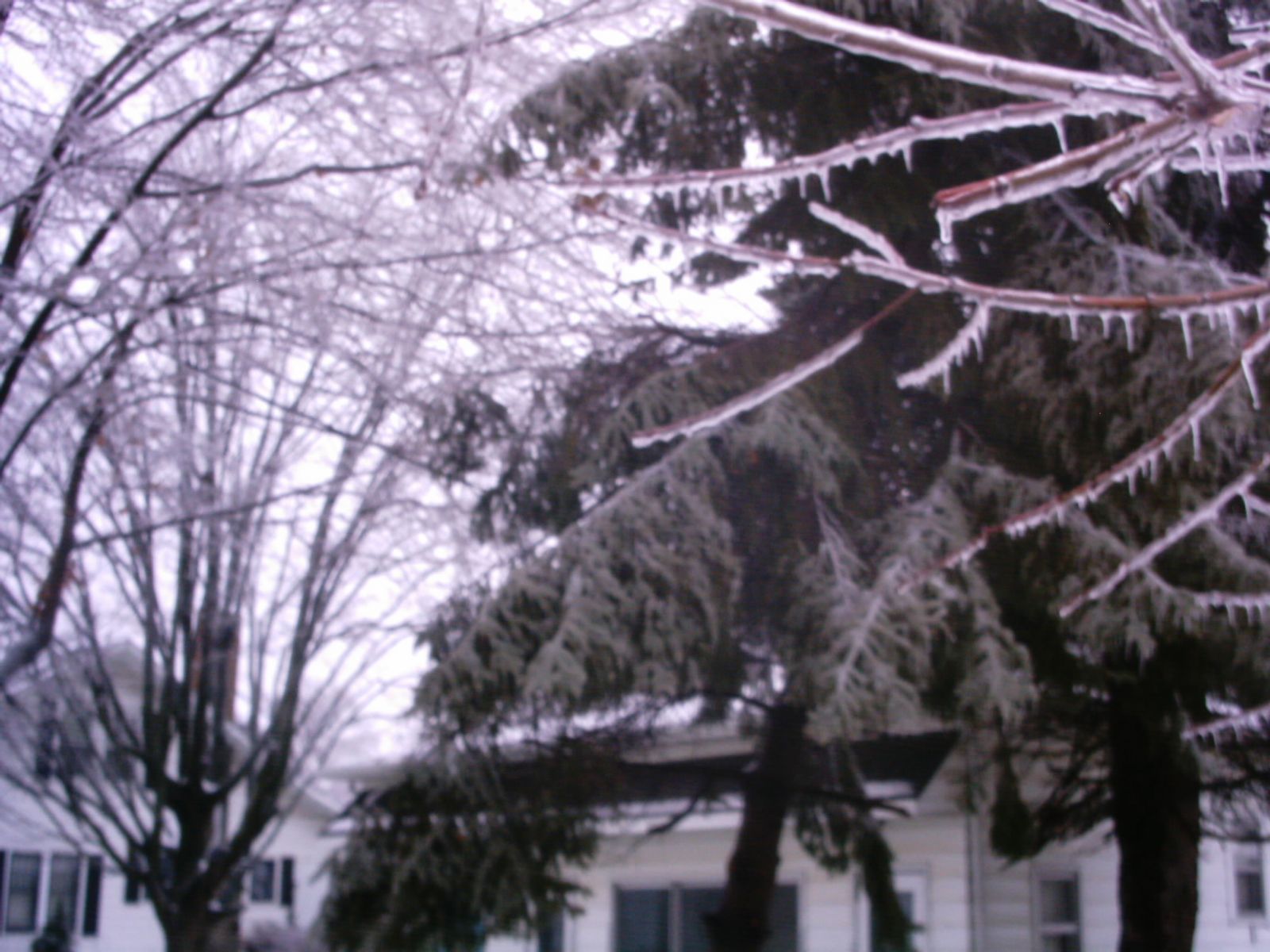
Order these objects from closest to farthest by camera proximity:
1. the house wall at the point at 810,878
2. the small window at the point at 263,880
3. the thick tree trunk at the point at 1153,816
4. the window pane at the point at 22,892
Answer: the window pane at the point at 22,892 < the small window at the point at 263,880 < the house wall at the point at 810,878 < the thick tree trunk at the point at 1153,816

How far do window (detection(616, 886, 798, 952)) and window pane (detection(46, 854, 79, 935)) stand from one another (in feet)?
2.28

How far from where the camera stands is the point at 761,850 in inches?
64.6

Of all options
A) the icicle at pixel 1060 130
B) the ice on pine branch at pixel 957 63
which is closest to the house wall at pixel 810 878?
the icicle at pixel 1060 130

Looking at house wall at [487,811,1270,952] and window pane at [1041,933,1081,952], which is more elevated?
house wall at [487,811,1270,952]

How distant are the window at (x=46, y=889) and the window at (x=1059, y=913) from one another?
128 cm

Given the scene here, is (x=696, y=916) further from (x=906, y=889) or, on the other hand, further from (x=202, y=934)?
(x=202, y=934)

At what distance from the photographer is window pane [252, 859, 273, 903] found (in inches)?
59.1

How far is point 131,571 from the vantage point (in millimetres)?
1593

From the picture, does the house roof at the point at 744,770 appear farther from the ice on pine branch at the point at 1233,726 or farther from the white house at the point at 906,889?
the ice on pine branch at the point at 1233,726

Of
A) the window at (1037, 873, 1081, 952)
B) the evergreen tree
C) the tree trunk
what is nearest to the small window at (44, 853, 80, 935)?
the tree trunk

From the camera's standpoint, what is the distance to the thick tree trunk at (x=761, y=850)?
5.34 feet

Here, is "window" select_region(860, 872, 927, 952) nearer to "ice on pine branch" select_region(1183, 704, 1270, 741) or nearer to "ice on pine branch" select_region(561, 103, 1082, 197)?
"ice on pine branch" select_region(1183, 704, 1270, 741)

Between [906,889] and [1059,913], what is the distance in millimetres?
Answer: 248

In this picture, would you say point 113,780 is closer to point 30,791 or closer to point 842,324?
point 30,791
